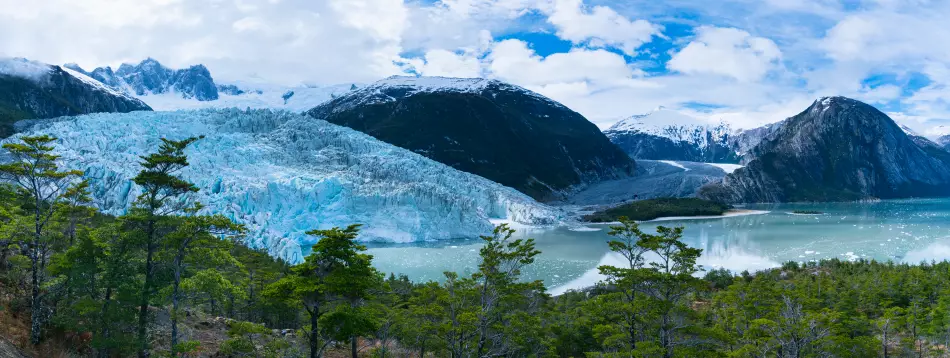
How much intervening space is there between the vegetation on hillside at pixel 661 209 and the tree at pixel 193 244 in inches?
3042

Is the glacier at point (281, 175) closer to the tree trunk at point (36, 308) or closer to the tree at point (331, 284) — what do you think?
the tree trunk at point (36, 308)

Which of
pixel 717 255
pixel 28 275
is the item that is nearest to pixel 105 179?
pixel 28 275

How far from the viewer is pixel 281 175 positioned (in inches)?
1987

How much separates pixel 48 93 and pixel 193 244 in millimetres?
140488

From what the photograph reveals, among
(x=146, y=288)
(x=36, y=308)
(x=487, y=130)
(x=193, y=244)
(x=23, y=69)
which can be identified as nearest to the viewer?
(x=146, y=288)

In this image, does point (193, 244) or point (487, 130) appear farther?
point (487, 130)

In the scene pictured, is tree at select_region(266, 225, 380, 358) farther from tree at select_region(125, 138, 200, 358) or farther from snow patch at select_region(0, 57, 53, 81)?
snow patch at select_region(0, 57, 53, 81)

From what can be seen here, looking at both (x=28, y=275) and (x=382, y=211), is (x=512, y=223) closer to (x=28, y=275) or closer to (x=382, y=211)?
(x=382, y=211)

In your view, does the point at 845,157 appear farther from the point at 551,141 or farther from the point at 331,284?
the point at 331,284

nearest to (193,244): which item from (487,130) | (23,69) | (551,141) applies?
(23,69)

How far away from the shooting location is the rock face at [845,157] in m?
155

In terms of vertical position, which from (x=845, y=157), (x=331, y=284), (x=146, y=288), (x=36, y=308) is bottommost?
(x=36, y=308)

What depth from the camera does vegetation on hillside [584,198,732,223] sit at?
89.2m

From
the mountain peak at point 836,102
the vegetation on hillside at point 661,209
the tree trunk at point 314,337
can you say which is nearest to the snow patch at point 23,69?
the vegetation on hillside at point 661,209
